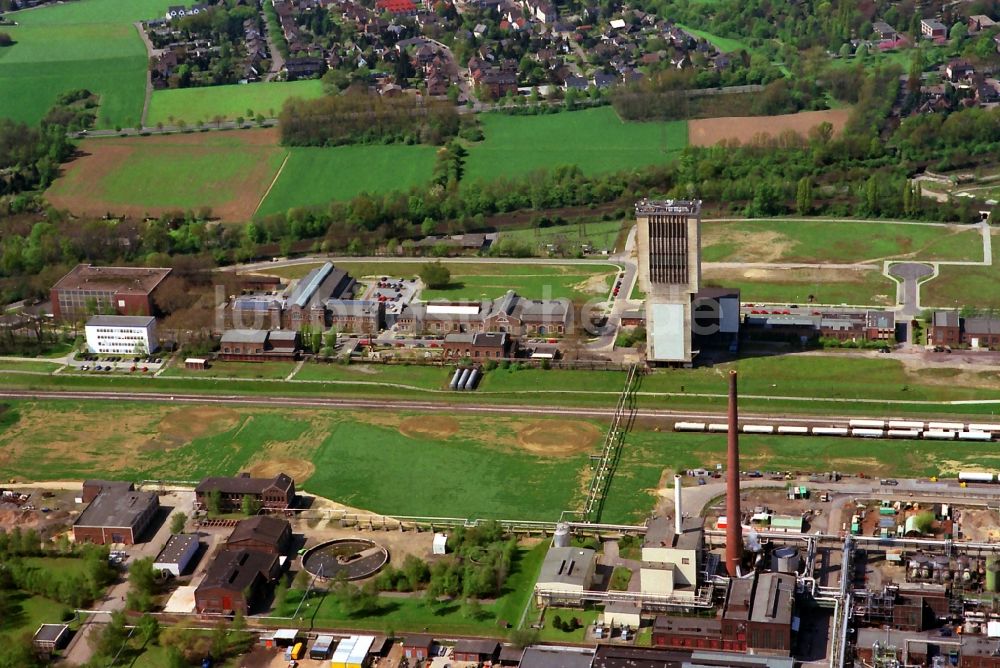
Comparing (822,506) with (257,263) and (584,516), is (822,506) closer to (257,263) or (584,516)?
(584,516)

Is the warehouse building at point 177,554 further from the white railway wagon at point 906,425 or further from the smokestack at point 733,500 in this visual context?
the white railway wagon at point 906,425

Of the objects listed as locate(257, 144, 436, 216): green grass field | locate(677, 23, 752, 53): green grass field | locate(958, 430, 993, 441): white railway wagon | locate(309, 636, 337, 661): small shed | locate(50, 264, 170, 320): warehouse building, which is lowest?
locate(309, 636, 337, 661): small shed

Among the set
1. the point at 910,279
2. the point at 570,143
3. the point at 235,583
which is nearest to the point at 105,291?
the point at 235,583

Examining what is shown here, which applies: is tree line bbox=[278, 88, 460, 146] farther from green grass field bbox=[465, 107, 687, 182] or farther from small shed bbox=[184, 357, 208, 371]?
small shed bbox=[184, 357, 208, 371]

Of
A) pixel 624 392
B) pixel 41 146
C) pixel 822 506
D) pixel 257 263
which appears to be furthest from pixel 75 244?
pixel 822 506

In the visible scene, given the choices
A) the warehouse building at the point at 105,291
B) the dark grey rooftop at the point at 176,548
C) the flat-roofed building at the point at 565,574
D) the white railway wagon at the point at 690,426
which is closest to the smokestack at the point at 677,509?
the flat-roofed building at the point at 565,574

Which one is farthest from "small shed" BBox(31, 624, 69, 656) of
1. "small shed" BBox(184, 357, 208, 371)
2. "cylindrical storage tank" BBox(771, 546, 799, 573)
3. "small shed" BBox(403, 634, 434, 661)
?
"cylindrical storage tank" BBox(771, 546, 799, 573)

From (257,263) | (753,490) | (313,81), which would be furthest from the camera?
(313,81)
